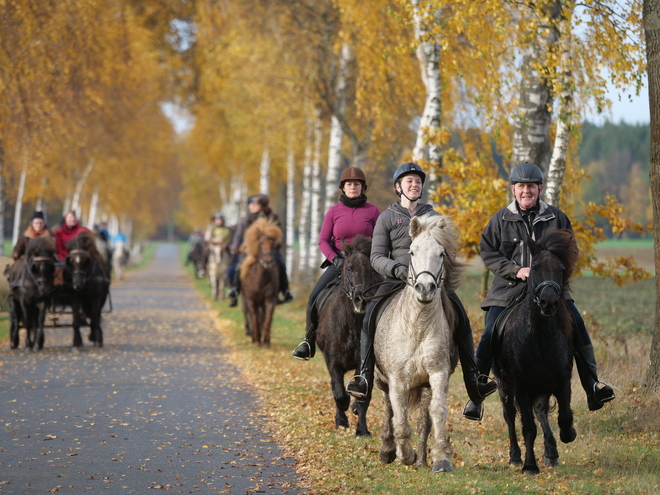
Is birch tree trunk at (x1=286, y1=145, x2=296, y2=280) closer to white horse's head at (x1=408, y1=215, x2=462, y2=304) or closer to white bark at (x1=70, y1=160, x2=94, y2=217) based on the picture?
white bark at (x1=70, y1=160, x2=94, y2=217)

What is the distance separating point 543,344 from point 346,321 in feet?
8.53

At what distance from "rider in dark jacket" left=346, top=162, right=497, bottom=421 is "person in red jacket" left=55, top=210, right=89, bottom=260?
995cm

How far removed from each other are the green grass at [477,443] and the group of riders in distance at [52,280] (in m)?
3.43

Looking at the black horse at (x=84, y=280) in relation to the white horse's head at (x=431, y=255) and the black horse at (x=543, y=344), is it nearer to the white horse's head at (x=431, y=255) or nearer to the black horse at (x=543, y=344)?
the white horse's head at (x=431, y=255)

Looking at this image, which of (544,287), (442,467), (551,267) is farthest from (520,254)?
(442,467)

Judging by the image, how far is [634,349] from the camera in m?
13.0

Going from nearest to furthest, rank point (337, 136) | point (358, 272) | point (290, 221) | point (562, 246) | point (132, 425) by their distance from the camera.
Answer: point (562, 246), point (358, 272), point (132, 425), point (337, 136), point (290, 221)

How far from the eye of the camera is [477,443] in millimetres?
8633

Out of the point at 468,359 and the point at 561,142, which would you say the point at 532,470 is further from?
the point at 561,142

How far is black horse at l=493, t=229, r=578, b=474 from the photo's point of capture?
7.08m

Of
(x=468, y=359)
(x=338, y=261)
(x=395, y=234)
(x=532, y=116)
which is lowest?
(x=468, y=359)

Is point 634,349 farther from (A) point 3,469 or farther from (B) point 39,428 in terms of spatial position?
(A) point 3,469

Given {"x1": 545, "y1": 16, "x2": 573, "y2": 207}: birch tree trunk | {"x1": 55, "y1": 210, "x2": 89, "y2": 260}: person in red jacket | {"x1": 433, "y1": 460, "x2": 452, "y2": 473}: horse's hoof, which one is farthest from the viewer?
{"x1": 55, "y1": 210, "x2": 89, "y2": 260}: person in red jacket

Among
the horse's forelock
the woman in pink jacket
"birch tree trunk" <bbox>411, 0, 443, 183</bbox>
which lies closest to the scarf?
the woman in pink jacket
